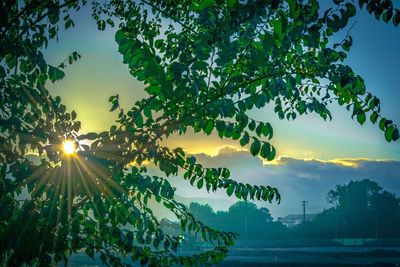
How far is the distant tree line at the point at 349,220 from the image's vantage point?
95.6 m

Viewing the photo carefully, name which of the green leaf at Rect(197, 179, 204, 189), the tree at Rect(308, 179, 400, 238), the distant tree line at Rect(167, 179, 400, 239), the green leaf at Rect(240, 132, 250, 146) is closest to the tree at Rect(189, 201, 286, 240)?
the distant tree line at Rect(167, 179, 400, 239)

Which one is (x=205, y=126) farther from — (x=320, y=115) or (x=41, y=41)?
(x=41, y=41)

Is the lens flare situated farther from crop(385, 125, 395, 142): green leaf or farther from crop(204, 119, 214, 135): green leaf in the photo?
crop(385, 125, 395, 142): green leaf

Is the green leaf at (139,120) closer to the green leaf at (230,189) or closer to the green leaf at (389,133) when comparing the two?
the green leaf at (230,189)

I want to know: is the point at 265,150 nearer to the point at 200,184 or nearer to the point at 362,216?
the point at 200,184

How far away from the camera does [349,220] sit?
325 ft

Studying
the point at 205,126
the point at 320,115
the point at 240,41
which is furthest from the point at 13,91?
the point at 320,115

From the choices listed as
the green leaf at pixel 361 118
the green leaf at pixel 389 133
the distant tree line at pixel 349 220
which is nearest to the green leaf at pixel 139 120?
the green leaf at pixel 361 118

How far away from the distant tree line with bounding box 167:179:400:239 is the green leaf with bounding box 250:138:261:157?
99.9 metres

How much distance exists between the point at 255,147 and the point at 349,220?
10500 centimetres

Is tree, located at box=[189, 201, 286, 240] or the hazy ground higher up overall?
tree, located at box=[189, 201, 286, 240]

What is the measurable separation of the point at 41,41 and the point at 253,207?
128 metres

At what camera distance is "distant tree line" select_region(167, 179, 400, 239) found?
314ft

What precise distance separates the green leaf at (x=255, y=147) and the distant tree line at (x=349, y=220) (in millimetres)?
99931
